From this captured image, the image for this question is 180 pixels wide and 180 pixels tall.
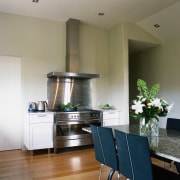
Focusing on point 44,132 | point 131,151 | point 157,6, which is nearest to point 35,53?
point 44,132

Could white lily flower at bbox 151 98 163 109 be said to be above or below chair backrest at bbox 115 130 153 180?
above

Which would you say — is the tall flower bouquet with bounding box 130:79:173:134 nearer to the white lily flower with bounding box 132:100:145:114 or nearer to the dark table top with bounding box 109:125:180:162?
the white lily flower with bounding box 132:100:145:114

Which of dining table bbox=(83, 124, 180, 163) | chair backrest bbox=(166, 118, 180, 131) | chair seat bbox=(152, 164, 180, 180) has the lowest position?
chair seat bbox=(152, 164, 180, 180)

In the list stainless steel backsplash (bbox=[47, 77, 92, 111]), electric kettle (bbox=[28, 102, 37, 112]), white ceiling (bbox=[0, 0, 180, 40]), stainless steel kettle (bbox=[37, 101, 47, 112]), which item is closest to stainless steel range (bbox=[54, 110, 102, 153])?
stainless steel kettle (bbox=[37, 101, 47, 112])

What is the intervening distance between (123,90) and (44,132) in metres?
2.12

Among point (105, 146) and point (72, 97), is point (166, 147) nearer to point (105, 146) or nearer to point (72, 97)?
point (105, 146)

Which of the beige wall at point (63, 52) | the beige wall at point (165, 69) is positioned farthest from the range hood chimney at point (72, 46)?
the beige wall at point (165, 69)

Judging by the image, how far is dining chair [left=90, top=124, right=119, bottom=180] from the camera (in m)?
2.22

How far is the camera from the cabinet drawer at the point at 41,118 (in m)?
4.23

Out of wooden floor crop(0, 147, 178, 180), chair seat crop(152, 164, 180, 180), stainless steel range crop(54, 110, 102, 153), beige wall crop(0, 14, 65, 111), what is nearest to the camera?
chair seat crop(152, 164, 180, 180)

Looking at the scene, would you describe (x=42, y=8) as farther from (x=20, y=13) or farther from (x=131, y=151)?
(x=131, y=151)

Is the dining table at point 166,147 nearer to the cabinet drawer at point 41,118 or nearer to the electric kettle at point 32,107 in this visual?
the cabinet drawer at point 41,118

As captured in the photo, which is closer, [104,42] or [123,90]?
[123,90]

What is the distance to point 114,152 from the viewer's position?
2.21 meters
